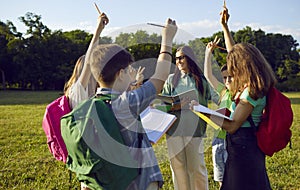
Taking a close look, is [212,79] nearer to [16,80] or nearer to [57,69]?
[57,69]

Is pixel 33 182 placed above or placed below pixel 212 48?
below

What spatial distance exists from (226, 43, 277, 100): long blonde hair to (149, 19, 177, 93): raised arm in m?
0.68

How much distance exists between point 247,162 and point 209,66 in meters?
1.21

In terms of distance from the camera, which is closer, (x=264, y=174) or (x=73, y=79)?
(x=264, y=174)

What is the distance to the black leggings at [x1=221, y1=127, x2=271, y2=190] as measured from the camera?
249cm

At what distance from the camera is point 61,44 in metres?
42.8

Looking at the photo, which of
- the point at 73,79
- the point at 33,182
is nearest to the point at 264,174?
the point at 73,79

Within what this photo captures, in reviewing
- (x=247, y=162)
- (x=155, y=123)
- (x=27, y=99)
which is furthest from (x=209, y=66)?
(x=27, y=99)

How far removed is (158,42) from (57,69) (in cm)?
4002

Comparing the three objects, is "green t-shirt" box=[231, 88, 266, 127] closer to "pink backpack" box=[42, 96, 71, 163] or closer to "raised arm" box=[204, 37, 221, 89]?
Answer: "raised arm" box=[204, 37, 221, 89]

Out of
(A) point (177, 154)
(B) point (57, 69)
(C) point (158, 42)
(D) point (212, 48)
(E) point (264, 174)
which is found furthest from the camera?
(B) point (57, 69)

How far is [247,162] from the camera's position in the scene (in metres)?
2.50

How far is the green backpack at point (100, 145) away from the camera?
188 cm

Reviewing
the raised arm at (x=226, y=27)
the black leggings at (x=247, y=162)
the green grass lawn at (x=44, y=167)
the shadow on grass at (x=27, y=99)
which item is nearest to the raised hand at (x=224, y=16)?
the raised arm at (x=226, y=27)
